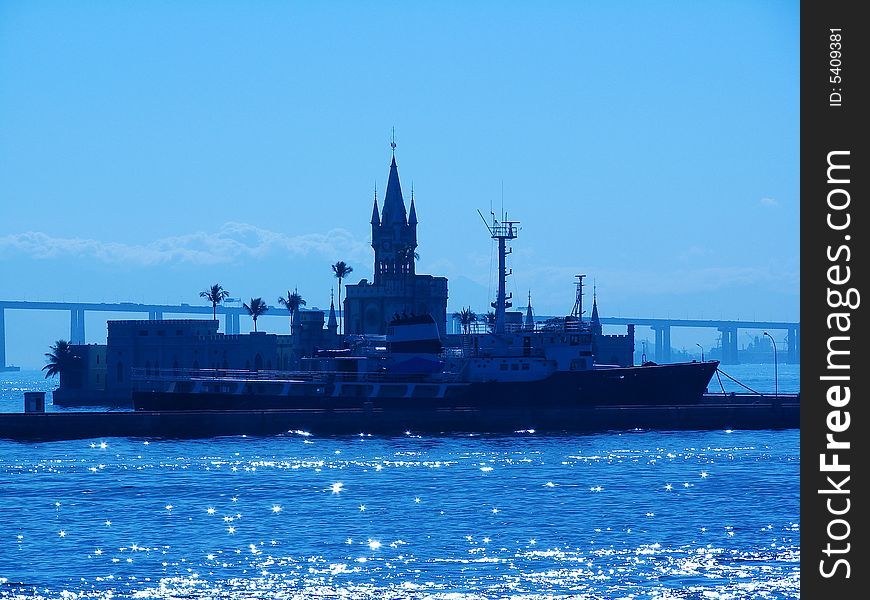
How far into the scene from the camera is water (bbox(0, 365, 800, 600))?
34.5 meters

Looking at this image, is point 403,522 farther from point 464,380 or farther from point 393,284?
point 393,284

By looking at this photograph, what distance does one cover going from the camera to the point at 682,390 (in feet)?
294

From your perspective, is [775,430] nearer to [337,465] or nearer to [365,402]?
[365,402]

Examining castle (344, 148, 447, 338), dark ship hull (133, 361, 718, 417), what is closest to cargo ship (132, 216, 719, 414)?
dark ship hull (133, 361, 718, 417)

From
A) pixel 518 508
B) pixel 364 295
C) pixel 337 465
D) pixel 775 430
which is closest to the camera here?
pixel 518 508

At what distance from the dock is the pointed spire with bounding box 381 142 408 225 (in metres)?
64.9

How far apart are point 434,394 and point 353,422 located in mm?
6920

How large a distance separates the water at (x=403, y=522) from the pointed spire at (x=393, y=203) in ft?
246

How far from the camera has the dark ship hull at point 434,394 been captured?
85.5 meters

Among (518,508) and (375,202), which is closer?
(518,508)
